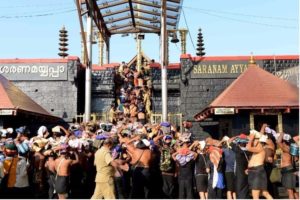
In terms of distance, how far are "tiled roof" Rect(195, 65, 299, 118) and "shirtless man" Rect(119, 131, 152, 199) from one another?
269 inches

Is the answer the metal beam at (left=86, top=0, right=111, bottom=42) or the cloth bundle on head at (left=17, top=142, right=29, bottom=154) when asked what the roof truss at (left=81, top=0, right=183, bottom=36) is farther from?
the cloth bundle on head at (left=17, top=142, right=29, bottom=154)

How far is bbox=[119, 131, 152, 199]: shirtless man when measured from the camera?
8.67 m

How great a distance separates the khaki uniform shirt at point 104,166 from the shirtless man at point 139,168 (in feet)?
4.50

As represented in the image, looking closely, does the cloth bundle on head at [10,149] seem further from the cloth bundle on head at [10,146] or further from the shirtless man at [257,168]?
the shirtless man at [257,168]

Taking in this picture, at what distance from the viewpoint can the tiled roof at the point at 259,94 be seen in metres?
14.9

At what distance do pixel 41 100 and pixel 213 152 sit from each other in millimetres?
13526

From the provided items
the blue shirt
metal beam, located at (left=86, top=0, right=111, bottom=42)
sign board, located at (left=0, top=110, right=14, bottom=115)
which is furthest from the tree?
the blue shirt

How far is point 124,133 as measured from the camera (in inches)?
430

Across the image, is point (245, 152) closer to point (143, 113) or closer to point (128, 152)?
point (128, 152)

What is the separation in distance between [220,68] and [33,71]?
366 inches

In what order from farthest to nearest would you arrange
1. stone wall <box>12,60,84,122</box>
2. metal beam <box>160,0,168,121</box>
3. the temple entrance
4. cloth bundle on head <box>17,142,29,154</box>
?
stone wall <box>12,60,84,122</box>, metal beam <box>160,0,168,121</box>, the temple entrance, cloth bundle on head <box>17,142,29,154</box>

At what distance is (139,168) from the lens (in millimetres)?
8672

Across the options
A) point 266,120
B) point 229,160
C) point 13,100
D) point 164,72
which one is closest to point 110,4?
point 164,72

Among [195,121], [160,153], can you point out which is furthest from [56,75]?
[160,153]
